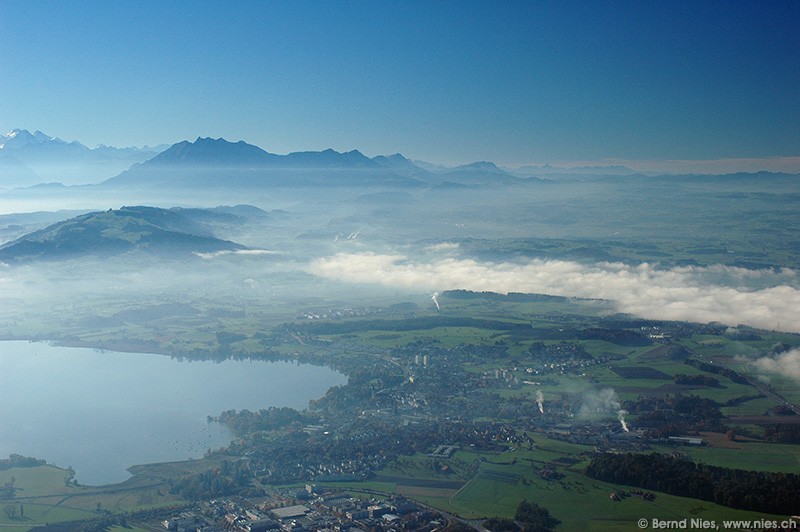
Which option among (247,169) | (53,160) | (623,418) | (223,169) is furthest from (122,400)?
(53,160)

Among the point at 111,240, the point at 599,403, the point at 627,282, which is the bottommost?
the point at 599,403

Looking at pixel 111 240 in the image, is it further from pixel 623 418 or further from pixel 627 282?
pixel 623 418

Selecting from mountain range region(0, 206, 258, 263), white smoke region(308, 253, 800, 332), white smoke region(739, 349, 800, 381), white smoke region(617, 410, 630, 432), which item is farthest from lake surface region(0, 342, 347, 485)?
mountain range region(0, 206, 258, 263)

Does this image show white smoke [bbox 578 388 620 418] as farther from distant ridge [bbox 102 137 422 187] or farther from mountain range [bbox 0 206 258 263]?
distant ridge [bbox 102 137 422 187]

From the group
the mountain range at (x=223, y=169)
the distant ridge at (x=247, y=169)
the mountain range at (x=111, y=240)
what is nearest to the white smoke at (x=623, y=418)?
the mountain range at (x=111, y=240)

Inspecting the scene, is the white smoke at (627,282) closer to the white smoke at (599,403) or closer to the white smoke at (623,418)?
the white smoke at (599,403)
